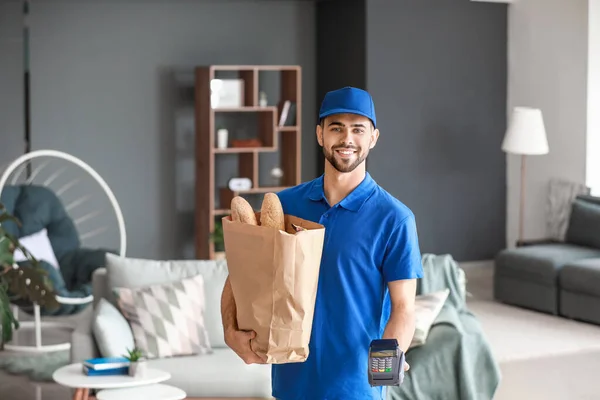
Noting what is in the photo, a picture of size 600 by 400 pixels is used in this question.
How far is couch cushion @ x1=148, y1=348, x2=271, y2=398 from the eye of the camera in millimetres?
4395

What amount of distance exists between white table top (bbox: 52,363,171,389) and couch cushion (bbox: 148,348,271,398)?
25 centimetres

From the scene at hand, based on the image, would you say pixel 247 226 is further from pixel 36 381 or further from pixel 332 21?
pixel 332 21

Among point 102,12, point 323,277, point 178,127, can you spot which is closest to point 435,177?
point 178,127

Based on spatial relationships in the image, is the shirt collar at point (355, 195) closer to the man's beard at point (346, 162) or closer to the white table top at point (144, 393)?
the man's beard at point (346, 162)

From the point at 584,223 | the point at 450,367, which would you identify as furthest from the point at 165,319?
the point at 584,223

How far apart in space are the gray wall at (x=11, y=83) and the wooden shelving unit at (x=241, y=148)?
1.37 metres

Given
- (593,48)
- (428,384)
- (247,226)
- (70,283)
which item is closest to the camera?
(247,226)

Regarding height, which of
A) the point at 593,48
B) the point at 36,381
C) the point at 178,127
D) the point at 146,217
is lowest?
the point at 36,381

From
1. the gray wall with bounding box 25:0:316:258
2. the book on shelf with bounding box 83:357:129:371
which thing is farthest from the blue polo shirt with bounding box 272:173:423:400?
the gray wall with bounding box 25:0:316:258

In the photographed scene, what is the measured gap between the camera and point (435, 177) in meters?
8.71

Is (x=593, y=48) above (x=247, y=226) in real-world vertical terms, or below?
above

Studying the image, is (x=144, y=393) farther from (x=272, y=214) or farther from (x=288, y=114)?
(x=288, y=114)

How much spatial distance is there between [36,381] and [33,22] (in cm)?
320

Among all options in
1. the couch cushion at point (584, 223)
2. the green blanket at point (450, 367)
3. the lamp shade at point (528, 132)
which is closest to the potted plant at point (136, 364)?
the green blanket at point (450, 367)
